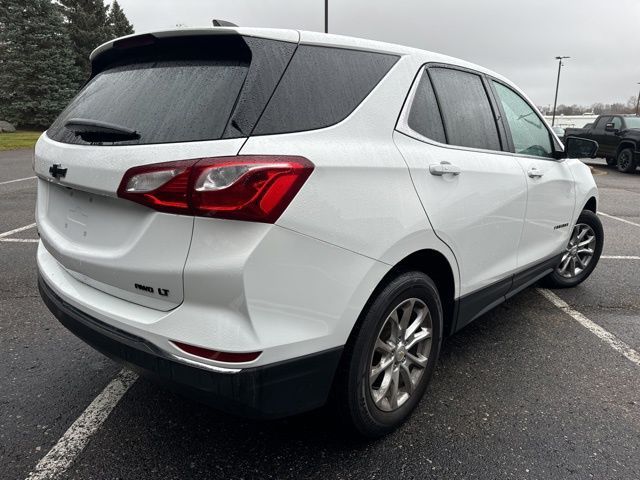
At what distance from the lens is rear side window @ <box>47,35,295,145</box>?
5.65ft

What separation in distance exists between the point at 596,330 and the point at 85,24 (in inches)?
1749

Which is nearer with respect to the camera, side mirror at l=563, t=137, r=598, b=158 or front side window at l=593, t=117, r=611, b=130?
side mirror at l=563, t=137, r=598, b=158

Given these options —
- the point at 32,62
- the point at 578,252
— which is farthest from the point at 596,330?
the point at 32,62

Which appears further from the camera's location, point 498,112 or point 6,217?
point 6,217

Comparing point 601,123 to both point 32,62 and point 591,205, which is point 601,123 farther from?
point 32,62

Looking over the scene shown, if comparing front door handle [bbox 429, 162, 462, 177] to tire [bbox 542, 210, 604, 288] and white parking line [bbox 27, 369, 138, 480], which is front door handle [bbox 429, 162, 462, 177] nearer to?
white parking line [bbox 27, 369, 138, 480]

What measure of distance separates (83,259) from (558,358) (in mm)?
2798

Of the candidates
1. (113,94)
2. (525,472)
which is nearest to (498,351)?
(525,472)

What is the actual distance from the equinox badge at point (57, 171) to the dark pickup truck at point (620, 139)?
17.0m

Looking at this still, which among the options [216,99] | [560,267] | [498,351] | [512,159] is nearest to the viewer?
[216,99]

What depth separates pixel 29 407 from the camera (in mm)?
2488

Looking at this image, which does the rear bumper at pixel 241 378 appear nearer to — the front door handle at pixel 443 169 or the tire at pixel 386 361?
the tire at pixel 386 361

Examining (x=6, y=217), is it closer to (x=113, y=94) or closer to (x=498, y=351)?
(x=113, y=94)

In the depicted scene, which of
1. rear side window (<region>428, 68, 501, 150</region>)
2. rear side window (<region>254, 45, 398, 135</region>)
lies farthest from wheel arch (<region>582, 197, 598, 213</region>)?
rear side window (<region>254, 45, 398, 135</region>)
